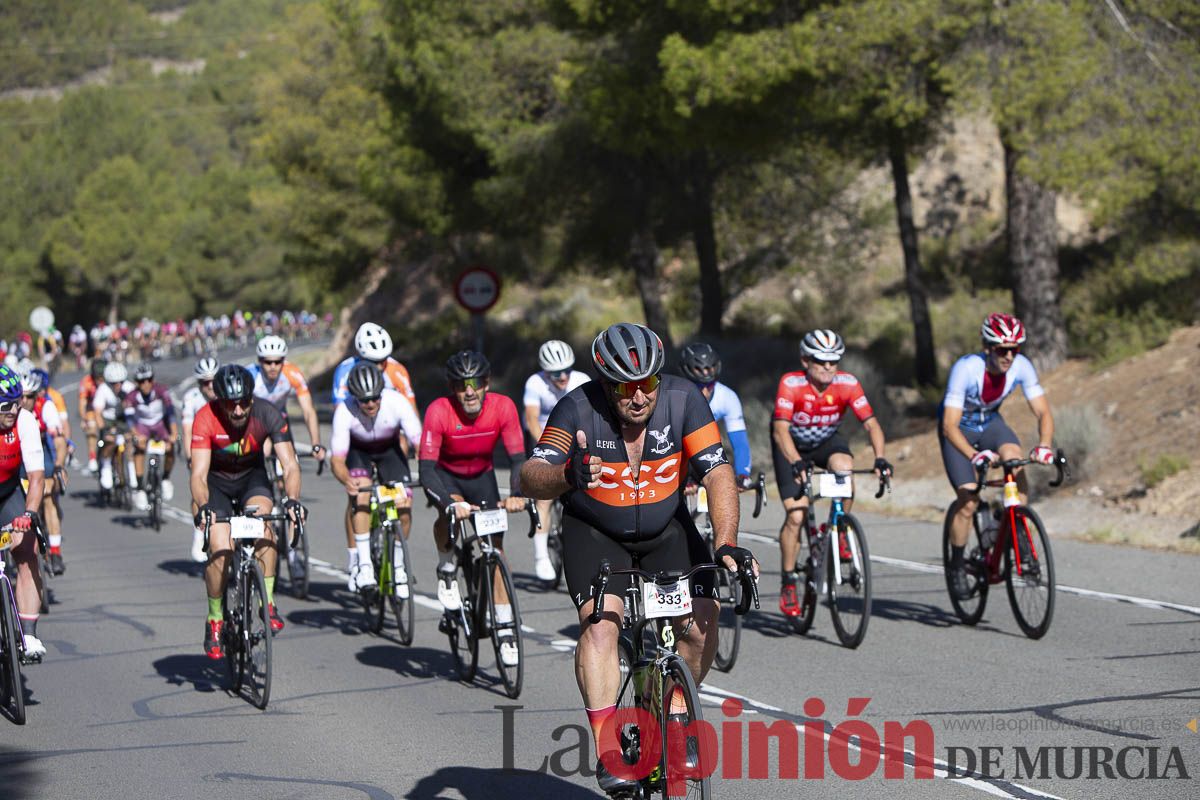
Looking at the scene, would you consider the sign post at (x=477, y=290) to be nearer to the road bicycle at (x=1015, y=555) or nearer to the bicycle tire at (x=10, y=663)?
the road bicycle at (x=1015, y=555)

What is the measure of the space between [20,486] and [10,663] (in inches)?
51.4

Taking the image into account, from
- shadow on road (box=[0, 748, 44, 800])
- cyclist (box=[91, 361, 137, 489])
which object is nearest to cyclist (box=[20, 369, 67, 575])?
cyclist (box=[91, 361, 137, 489])

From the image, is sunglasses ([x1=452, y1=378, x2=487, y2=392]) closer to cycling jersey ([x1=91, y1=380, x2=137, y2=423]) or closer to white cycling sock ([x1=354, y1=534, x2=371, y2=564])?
white cycling sock ([x1=354, y1=534, x2=371, y2=564])

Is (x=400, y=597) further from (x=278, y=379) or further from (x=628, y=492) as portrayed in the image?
(x=628, y=492)

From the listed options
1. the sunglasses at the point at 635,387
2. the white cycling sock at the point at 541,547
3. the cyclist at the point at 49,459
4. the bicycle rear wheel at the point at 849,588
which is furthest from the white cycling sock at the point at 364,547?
the sunglasses at the point at 635,387

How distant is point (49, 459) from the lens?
15.2 m

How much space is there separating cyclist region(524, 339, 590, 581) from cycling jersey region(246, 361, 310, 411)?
84.5 inches

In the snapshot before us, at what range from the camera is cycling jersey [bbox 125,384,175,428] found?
65.9ft

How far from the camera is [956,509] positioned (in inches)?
424

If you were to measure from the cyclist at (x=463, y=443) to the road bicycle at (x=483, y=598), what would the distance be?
0.35 ft

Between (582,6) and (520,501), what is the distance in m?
15.6

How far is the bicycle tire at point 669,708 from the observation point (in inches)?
224

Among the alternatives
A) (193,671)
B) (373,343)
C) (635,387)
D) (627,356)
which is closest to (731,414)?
(373,343)

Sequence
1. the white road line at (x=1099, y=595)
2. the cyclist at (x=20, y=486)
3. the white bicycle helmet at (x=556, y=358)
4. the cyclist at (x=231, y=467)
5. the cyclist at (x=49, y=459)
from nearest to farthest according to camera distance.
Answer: the cyclist at (x=20, y=486) → the cyclist at (x=231, y=467) → the white road line at (x=1099, y=595) → the white bicycle helmet at (x=556, y=358) → the cyclist at (x=49, y=459)
